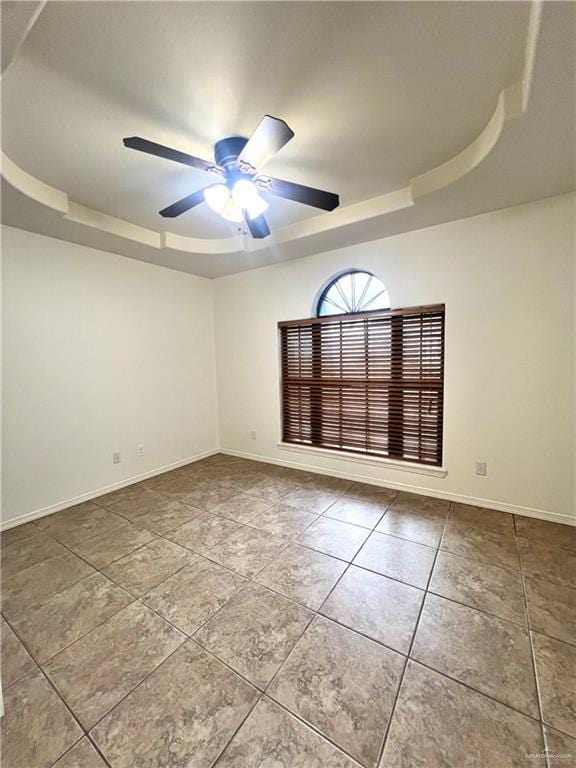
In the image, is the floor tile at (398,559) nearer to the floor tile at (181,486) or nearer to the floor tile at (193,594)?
the floor tile at (193,594)

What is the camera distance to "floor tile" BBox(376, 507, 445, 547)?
2302 millimetres

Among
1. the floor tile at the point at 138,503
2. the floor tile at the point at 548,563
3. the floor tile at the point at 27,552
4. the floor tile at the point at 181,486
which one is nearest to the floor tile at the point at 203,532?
the floor tile at the point at 138,503

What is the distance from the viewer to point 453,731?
3.63 ft

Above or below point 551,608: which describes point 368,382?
above

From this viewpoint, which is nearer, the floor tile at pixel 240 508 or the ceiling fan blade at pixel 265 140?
the ceiling fan blade at pixel 265 140

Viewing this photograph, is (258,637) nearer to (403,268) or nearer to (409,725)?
(409,725)

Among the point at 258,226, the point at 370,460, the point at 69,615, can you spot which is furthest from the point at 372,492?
the point at 258,226

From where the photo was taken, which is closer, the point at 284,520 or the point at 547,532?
the point at 547,532

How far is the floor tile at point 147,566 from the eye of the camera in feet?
6.23

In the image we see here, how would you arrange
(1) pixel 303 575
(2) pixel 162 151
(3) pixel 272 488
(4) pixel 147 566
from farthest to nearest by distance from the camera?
1. (3) pixel 272 488
2. (4) pixel 147 566
3. (1) pixel 303 575
4. (2) pixel 162 151

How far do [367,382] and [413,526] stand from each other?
4.69ft

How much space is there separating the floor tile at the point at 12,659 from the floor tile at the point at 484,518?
2.82 m

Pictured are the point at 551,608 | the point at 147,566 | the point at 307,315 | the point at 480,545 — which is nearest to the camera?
the point at 551,608

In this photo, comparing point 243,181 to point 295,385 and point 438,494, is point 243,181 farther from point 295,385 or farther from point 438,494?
point 438,494
